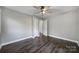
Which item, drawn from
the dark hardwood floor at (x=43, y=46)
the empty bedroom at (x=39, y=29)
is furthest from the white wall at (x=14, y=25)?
the dark hardwood floor at (x=43, y=46)

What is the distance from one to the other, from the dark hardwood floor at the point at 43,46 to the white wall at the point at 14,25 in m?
0.13

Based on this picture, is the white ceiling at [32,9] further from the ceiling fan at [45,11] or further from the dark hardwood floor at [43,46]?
the dark hardwood floor at [43,46]

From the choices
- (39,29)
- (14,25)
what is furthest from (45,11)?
(14,25)

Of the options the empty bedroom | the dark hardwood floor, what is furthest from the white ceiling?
the dark hardwood floor

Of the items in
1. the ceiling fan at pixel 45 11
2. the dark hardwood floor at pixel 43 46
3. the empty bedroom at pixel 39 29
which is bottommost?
the dark hardwood floor at pixel 43 46

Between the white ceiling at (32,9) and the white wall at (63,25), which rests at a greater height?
the white ceiling at (32,9)

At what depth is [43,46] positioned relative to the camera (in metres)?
1.42

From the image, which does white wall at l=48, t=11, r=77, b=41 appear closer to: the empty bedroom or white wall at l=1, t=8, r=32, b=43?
the empty bedroom

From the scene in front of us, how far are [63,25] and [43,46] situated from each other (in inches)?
19.6

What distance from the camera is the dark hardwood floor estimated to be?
141cm

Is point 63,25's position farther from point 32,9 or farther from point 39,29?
point 32,9

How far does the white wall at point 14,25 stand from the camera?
138 centimetres
